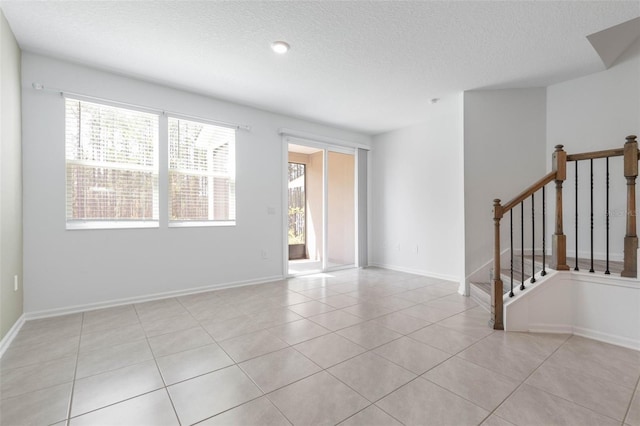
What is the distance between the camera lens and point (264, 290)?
410 centimetres

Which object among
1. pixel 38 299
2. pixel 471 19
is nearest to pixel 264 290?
pixel 38 299

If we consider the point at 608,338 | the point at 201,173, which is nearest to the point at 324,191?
the point at 201,173

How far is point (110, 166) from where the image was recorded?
11.0 feet

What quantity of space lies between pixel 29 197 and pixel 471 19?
4.45 meters

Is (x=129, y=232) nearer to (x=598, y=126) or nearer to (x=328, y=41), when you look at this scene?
(x=328, y=41)

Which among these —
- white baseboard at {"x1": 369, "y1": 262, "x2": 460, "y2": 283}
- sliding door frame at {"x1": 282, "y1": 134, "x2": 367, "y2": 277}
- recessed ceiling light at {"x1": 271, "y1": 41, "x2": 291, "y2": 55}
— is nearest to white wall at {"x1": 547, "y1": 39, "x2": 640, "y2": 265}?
white baseboard at {"x1": 369, "y1": 262, "x2": 460, "y2": 283}

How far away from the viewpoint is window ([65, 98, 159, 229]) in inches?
125

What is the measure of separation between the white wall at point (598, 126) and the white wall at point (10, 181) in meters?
5.36

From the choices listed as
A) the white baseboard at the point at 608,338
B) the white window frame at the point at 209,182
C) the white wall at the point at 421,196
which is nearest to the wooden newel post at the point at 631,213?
the white baseboard at the point at 608,338

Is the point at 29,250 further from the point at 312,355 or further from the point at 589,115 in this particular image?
the point at 589,115

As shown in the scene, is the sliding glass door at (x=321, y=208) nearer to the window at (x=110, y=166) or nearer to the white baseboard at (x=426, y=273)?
the white baseboard at (x=426, y=273)

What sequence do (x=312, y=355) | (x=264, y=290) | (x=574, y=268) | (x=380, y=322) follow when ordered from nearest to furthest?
(x=312, y=355), (x=574, y=268), (x=380, y=322), (x=264, y=290)

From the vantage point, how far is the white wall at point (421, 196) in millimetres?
4637

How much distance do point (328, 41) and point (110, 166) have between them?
2.78 m
